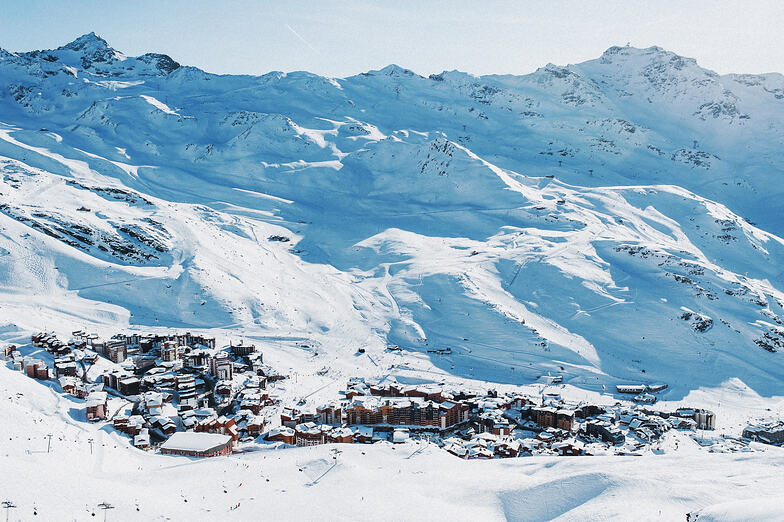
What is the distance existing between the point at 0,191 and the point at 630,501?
90.6m

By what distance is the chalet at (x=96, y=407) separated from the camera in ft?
141

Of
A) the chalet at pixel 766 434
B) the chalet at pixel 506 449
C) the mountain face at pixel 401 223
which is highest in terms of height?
the mountain face at pixel 401 223

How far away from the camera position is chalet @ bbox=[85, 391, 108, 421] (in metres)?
43.1

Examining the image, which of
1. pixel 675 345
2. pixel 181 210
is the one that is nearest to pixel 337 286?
pixel 181 210

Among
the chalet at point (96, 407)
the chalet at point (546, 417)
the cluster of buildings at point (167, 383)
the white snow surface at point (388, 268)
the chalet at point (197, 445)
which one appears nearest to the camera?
the white snow surface at point (388, 268)

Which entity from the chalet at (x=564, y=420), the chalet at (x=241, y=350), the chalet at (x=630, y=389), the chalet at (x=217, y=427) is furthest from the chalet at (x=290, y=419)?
the chalet at (x=630, y=389)

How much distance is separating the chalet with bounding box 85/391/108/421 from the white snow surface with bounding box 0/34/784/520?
100 centimetres

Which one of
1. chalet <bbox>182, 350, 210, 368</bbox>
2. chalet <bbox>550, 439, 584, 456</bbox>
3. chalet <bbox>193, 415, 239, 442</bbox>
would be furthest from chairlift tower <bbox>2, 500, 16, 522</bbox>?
chalet <bbox>550, 439, 584, 456</bbox>

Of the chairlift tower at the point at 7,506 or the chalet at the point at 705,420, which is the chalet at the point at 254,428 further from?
the chalet at the point at 705,420

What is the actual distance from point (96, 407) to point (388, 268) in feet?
184

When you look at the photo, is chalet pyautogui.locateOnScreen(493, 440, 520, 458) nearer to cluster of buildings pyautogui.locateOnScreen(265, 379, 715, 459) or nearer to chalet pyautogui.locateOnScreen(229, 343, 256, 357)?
cluster of buildings pyautogui.locateOnScreen(265, 379, 715, 459)

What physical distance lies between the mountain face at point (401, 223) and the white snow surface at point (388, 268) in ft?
1.71

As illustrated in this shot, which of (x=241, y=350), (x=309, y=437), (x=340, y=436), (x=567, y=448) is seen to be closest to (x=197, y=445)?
(x=309, y=437)

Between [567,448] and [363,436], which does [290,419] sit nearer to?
[363,436]
